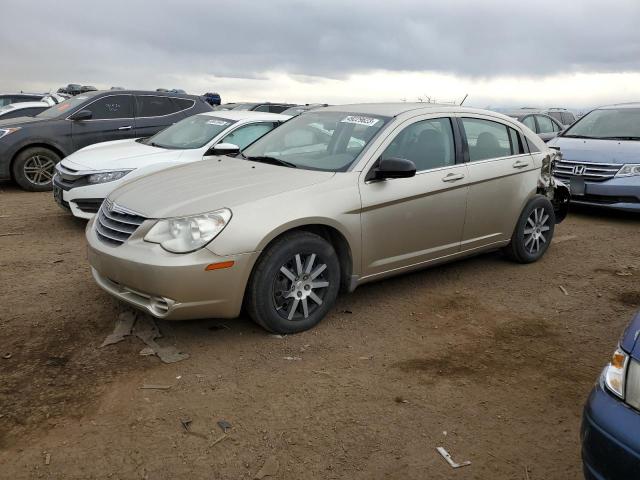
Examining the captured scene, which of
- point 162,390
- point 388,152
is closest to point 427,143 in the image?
point 388,152

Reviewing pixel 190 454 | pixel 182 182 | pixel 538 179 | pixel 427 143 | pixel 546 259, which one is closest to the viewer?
pixel 190 454

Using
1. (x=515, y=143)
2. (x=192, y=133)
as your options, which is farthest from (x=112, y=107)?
(x=515, y=143)

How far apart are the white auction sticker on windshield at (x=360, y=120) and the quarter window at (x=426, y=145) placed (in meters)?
0.25

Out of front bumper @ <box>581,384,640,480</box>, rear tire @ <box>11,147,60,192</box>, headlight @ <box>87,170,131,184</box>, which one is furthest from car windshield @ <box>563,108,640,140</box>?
rear tire @ <box>11,147,60,192</box>

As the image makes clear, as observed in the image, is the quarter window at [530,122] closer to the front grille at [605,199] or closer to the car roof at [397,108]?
the front grille at [605,199]

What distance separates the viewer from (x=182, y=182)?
426 cm

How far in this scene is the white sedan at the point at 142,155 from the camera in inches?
258

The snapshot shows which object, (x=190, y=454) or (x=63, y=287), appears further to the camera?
(x=63, y=287)

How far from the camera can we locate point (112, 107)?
381 inches

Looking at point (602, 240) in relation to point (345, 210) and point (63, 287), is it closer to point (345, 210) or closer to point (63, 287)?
point (345, 210)

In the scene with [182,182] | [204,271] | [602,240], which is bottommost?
[602,240]

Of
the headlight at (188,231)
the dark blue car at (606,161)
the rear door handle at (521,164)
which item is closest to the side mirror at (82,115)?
the headlight at (188,231)

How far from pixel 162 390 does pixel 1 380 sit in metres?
0.95

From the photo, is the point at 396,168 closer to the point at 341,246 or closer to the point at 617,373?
the point at 341,246
